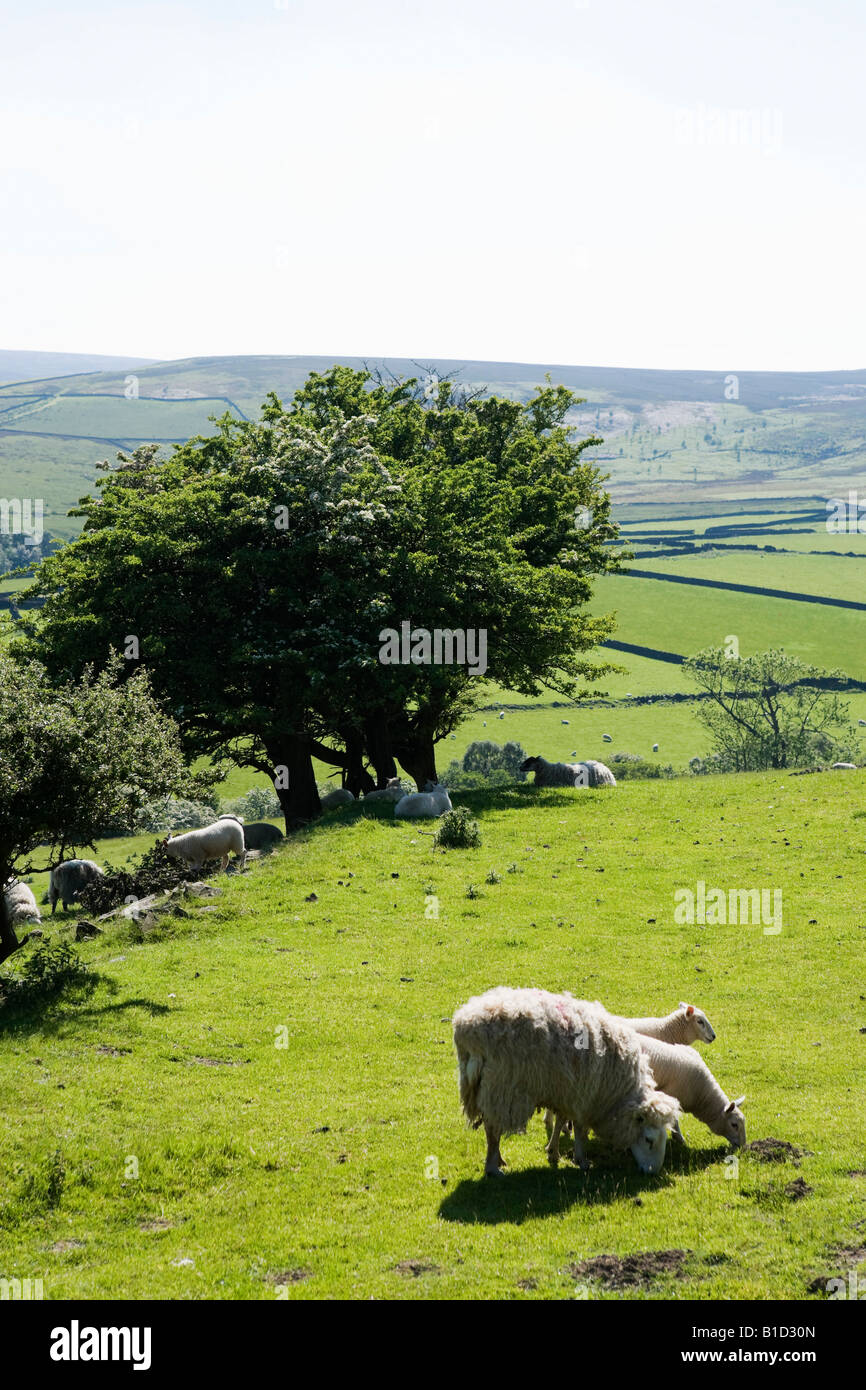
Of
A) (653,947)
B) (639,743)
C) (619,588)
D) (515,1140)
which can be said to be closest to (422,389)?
(653,947)

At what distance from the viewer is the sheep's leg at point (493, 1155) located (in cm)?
1311

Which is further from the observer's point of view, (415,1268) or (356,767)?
(356,767)

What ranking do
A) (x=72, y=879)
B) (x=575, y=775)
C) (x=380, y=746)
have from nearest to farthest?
1. (x=72, y=879)
2. (x=380, y=746)
3. (x=575, y=775)

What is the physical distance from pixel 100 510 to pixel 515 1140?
3182 cm

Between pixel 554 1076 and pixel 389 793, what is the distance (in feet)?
82.5

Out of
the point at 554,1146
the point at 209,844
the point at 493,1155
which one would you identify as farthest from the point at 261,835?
the point at 493,1155

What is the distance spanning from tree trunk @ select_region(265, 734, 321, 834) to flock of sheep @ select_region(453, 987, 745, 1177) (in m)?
25.1

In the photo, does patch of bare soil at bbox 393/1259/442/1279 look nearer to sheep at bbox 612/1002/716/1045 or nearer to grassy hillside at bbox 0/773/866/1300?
grassy hillside at bbox 0/773/866/1300

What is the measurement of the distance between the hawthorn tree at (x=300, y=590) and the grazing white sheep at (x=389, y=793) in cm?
234

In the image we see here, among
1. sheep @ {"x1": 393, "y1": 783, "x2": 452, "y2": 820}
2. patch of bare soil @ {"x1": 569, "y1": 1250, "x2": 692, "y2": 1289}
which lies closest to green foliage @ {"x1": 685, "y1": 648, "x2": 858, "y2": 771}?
sheep @ {"x1": 393, "y1": 783, "x2": 452, "y2": 820}

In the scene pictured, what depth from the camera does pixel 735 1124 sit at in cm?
1360

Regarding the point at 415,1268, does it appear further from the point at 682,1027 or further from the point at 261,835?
the point at 261,835

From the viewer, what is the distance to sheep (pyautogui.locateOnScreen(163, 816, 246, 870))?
3053 centimetres
